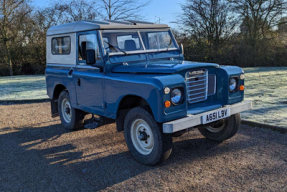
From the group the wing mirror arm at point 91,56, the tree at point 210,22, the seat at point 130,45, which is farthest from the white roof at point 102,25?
the tree at point 210,22

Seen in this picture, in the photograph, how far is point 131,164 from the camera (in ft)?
14.2

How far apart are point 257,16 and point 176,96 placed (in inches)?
706

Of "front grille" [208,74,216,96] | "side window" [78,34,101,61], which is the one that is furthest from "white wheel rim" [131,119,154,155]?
"side window" [78,34,101,61]

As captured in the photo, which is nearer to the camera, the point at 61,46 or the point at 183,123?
the point at 183,123

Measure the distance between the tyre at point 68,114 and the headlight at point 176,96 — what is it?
298 cm

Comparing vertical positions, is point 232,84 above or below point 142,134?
above

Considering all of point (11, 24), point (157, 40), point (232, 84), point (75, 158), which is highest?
point (11, 24)

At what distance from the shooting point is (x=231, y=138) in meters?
5.29

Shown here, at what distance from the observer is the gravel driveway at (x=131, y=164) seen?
11.9 ft

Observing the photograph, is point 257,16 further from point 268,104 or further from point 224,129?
point 224,129

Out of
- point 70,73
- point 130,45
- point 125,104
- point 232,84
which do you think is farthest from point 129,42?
point 232,84

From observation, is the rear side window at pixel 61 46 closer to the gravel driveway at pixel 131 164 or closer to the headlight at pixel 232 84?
the gravel driveway at pixel 131 164

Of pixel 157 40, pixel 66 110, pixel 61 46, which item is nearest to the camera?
pixel 157 40

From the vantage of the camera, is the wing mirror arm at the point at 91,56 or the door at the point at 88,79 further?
the door at the point at 88,79
